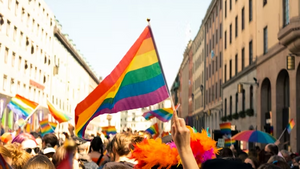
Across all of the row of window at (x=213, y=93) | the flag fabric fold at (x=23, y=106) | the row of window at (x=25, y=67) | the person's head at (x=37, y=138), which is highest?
the row of window at (x=25, y=67)

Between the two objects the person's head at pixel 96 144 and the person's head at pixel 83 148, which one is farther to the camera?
the person's head at pixel 96 144

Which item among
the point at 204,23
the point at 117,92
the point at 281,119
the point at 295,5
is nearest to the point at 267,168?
the point at 117,92

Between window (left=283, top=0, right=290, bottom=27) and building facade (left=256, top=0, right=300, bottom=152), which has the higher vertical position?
window (left=283, top=0, right=290, bottom=27)

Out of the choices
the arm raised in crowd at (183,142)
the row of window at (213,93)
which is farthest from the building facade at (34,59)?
the arm raised in crowd at (183,142)

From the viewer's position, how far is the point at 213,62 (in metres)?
53.2

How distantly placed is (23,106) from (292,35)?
1079cm

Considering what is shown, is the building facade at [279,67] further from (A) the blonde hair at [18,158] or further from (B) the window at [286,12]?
(A) the blonde hair at [18,158]

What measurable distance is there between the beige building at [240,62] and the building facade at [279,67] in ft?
5.31

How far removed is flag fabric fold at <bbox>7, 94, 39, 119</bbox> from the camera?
57.0ft

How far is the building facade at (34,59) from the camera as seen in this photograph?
1734 inches

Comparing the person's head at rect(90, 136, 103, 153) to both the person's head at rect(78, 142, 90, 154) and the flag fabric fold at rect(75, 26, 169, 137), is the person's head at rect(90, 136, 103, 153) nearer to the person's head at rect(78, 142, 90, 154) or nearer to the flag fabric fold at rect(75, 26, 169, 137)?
the person's head at rect(78, 142, 90, 154)

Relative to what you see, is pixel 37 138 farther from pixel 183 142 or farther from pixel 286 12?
pixel 286 12

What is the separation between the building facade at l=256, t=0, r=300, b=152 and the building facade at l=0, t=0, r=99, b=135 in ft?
43.3

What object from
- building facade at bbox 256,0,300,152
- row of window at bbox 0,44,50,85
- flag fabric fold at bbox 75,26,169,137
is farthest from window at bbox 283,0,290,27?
row of window at bbox 0,44,50,85
